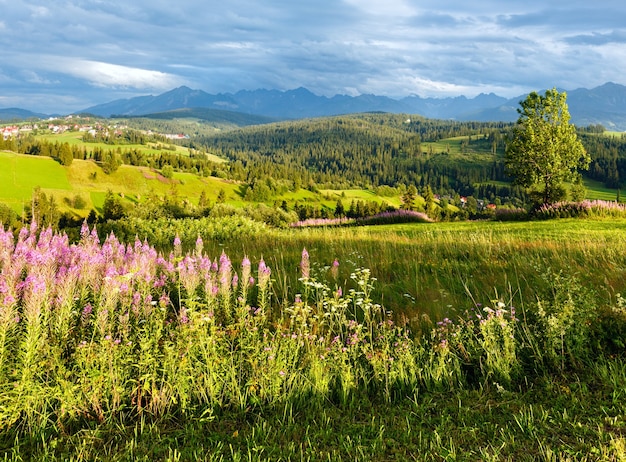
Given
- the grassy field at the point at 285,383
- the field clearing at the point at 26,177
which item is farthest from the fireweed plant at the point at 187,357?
the field clearing at the point at 26,177

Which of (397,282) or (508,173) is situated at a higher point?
(508,173)

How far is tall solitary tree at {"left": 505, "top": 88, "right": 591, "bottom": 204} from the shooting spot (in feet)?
88.4

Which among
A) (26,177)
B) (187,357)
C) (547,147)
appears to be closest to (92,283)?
(187,357)

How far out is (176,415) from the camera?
418cm

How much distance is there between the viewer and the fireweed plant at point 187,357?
13.1ft

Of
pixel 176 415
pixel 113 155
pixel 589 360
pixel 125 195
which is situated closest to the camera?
pixel 176 415

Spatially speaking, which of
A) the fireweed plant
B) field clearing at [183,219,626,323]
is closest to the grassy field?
the fireweed plant

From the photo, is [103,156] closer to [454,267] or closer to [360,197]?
[360,197]

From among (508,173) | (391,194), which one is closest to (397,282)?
(508,173)

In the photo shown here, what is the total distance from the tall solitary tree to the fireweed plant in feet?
82.2

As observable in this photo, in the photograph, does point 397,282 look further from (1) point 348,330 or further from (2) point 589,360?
(2) point 589,360

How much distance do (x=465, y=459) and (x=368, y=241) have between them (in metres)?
10.6

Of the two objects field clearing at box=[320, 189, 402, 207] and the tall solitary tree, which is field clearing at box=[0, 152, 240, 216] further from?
the tall solitary tree

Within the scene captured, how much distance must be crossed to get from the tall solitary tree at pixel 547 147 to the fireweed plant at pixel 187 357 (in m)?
25.0
